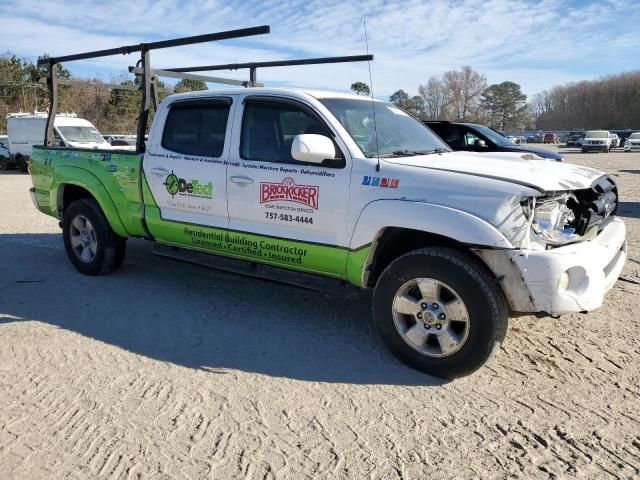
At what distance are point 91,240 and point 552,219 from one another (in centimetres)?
472

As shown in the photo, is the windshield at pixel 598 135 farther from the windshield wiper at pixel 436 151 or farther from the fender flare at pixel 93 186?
the fender flare at pixel 93 186

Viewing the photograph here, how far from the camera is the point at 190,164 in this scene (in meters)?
4.82

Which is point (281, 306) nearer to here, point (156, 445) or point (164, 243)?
point (164, 243)

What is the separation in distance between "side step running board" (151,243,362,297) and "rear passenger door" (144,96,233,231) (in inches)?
11.2

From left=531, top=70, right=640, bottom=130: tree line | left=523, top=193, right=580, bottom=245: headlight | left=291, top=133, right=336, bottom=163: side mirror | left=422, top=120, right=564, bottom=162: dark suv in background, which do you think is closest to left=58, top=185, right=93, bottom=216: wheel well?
left=291, top=133, right=336, bottom=163: side mirror

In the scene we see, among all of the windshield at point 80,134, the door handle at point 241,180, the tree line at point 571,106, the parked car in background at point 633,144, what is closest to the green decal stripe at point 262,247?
the door handle at point 241,180

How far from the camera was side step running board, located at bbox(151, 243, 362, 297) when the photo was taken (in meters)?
4.10

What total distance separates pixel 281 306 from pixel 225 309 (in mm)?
508

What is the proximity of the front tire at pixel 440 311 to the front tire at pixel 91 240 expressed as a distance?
3.33m

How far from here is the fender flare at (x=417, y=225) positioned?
3.29 m

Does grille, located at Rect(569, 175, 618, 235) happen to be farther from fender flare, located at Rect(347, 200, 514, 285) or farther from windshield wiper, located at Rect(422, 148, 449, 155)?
windshield wiper, located at Rect(422, 148, 449, 155)

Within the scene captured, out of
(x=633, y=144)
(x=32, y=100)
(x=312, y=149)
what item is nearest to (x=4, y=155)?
(x=32, y=100)

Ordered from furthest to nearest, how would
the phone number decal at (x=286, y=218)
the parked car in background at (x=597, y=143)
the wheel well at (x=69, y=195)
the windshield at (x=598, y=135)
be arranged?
the windshield at (x=598, y=135), the parked car in background at (x=597, y=143), the wheel well at (x=69, y=195), the phone number decal at (x=286, y=218)

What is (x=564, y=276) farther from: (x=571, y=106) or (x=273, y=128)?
(x=571, y=106)
